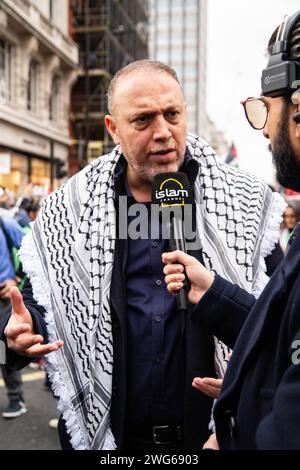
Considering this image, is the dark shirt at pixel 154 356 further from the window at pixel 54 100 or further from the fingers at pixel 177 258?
the window at pixel 54 100

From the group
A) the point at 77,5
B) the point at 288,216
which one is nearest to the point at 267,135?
the point at 288,216

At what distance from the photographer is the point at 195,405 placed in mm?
1746

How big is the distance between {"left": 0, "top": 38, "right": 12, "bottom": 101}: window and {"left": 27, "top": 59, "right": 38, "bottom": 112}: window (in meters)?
1.77

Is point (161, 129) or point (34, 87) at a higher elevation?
point (34, 87)

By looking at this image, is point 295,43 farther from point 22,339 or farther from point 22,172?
point 22,172

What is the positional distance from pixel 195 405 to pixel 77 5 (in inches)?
1049

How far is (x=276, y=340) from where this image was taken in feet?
3.52

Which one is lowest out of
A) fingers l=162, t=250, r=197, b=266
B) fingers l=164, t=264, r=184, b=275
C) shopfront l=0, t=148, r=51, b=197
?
fingers l=164, t=264, r=184, b=275

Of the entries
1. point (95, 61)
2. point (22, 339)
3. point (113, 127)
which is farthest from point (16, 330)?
point (95, 61)

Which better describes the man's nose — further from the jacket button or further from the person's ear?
the jacket button

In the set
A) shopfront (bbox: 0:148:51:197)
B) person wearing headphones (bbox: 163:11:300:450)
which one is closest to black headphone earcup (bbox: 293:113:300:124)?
person wearing headphones (bbox: 163:11:300:450)

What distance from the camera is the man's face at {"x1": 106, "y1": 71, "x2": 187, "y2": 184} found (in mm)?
1876

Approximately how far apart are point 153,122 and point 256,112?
2.19ft

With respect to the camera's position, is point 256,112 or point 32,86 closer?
point 256,112
